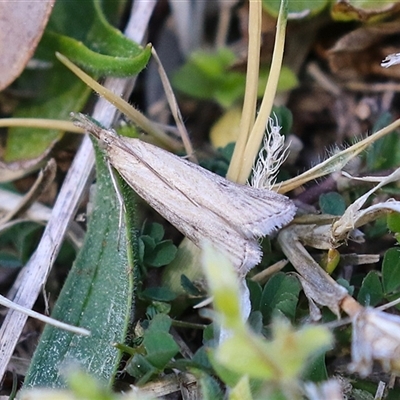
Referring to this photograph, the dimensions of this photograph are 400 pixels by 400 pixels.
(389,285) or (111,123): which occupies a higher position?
(111,123)

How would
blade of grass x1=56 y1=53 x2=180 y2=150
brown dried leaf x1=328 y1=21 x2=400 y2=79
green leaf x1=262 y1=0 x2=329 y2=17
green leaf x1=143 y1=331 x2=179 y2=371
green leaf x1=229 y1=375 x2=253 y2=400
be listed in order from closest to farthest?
green leaf x1=229 y1=375 x2=253 y2=400 → green leaf x1=143 y1=331 x2=179 y2=371 → blade of grass x1=56 y1=53 x2=180 y2=150 → green leaf x1=262 y1=0 x2=329 y2=17 → brown dried leaf x1=328 y1=21 x2=400 y2=79

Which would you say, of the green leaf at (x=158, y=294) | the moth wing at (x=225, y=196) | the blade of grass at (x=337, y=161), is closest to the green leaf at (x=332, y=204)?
the blade of grass at (x=337, y=161)

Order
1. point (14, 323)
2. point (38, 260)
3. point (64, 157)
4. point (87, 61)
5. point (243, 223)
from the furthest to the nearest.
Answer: point (64, 157) → point (87, 61) → point (38, 260) → point (14, 323) → point (243, 223)

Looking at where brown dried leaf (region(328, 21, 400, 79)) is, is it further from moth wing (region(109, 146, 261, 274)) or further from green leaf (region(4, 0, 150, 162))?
moth wing (region(109, 146, 261, 274))

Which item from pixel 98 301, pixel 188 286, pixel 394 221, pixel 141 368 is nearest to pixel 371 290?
pixel 394 221

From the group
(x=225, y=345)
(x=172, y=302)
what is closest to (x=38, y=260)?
(x=172, y=302)

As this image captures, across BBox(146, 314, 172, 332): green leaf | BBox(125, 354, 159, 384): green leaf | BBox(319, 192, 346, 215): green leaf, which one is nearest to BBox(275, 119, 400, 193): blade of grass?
BBox(319, 192, 346, 215): green leaf

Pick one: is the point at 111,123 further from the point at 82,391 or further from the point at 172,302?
the point at 82,391

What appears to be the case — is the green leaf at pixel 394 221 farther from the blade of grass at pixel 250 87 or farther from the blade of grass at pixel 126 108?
the blade of grass at pixel 126 108
